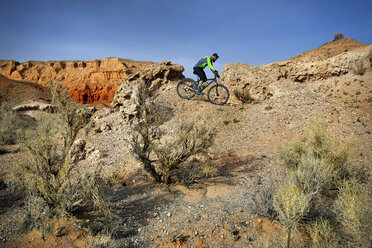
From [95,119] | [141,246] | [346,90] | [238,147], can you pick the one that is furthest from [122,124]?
[346,90]

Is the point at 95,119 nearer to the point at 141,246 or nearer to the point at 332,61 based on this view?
the point at 141,246

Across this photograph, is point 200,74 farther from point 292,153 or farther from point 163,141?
point 292,153

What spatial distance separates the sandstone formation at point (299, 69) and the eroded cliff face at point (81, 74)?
33.4 m

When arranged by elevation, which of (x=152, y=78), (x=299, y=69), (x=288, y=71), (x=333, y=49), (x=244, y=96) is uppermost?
(x=333, y=49)

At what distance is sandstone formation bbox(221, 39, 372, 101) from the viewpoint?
16703mm

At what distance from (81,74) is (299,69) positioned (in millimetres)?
48845

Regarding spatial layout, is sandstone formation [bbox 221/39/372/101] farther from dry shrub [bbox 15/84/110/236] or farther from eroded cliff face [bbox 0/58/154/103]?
eroded cliff face [bbox 0/58/154/103]

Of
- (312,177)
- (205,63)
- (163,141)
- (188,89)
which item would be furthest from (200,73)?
(312,177)

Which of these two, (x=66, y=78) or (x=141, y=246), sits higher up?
(x=66, y=78)

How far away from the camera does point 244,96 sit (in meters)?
16.0

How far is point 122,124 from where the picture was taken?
13.6m

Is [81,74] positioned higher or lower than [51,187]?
higher

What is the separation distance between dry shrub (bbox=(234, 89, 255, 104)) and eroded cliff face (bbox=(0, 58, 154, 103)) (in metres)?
34.3

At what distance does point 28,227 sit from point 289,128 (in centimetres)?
1267
